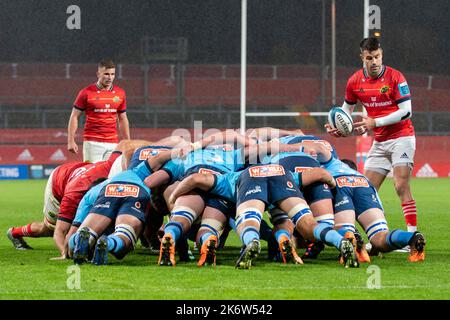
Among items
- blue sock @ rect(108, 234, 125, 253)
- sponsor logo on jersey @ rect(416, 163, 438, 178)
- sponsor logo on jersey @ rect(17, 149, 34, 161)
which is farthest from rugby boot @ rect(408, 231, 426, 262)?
sponsor logo on jersey @ rect(17, 149, 34, 161)

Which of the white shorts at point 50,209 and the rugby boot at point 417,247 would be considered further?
the white shorts at point 50,209

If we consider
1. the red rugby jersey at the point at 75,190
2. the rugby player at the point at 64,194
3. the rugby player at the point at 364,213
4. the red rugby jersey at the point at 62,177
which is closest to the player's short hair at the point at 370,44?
the rugby player at the point at 364,213

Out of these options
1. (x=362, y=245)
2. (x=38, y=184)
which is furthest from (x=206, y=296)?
(x=38, y=184)

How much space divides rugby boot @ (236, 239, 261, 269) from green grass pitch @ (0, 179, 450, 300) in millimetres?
74

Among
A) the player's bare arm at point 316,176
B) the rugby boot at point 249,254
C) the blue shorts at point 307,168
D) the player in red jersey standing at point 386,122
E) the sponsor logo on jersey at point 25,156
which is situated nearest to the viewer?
the rugby boot at point 249,254

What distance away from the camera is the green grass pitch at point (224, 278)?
5.76 m

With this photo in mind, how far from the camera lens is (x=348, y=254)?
6.99 meters

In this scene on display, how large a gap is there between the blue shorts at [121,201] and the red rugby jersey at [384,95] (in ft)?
9.50

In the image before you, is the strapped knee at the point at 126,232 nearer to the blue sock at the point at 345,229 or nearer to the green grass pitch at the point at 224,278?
the green grass pitch at the point at 224,278

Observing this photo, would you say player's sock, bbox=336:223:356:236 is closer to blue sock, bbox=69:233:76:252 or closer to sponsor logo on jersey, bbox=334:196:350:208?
sponsor logo on jersey, bbox=334:196:350:208

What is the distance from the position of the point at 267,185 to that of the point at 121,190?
3.89 feet

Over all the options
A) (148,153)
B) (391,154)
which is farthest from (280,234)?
(391,154)
